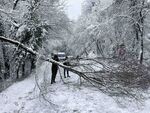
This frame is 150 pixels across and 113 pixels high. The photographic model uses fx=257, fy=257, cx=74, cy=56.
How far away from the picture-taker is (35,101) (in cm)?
1069

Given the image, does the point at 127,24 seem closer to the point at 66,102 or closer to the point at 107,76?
the point at 66,102

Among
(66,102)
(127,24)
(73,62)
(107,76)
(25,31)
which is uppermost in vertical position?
Result: (127,24)

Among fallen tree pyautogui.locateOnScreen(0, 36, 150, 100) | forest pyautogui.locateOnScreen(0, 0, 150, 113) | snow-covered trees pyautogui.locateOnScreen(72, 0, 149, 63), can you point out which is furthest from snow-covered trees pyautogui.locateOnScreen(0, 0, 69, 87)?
fallen tree pyautogui.locateOnScreen(0, 36, 150, 100)

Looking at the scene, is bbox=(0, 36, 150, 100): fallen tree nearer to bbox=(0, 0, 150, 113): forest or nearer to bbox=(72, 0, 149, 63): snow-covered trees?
bbox=(0, 0, 150, 113): forest

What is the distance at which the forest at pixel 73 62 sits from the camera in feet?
23.2

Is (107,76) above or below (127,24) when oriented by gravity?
below

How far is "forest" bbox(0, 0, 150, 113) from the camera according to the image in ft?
23.2

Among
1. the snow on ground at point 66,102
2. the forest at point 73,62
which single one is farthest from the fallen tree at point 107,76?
the snow on ground at point 66,102

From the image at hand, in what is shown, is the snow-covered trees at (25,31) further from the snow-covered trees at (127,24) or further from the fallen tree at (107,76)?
the fallen tree at (107,76)

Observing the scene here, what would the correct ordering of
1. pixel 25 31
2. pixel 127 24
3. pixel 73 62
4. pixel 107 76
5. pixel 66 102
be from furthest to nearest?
pixel 25 31 < pixel 127 24 < pixel 66 102 < pixel 73 62 < pixel 107 76

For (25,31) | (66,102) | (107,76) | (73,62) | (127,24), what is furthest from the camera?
(25,31)

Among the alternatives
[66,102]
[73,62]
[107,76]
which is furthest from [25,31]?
[107,76]

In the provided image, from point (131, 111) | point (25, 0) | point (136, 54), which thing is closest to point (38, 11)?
point (25, 0)

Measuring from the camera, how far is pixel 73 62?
7.00 m
